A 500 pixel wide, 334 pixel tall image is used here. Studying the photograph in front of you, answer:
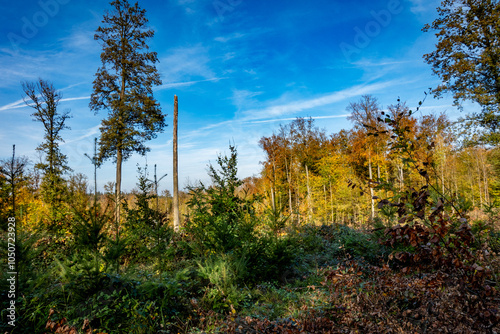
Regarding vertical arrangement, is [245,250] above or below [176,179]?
below

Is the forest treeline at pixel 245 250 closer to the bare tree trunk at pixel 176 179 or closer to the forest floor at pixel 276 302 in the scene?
the forest floor at pixel 276 302

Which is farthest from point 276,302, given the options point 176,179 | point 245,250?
point 176,179

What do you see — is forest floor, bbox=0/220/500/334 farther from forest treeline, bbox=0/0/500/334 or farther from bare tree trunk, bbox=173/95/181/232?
bare tree trunk, bbox=173/95/181/232

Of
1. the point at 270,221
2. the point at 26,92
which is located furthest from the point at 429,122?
the point at 26,92

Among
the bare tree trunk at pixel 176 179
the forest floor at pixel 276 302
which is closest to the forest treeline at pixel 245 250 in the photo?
the forest floor at pixel 276 302

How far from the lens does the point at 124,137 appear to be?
16.6 m

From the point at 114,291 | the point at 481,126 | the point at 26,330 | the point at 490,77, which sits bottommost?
the point at 26,330

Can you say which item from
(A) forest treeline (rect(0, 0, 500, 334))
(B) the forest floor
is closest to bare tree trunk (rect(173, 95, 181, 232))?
(A) forest treeline (rect(0, 0, 500, 334))

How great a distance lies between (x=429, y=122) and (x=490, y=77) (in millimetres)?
12101

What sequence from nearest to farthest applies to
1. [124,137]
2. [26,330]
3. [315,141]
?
[26,330] → [124,137] → [315,141]

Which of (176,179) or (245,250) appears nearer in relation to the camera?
Answer: (245,250)

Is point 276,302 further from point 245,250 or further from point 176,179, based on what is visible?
point 176,179

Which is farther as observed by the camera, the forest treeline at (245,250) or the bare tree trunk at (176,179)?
the bare tree trunk at (176,179)

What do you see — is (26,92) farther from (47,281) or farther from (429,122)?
(429,122)
